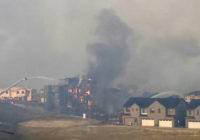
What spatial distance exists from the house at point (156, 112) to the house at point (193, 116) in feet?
9.55

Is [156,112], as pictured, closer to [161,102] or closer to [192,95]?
[161,102]

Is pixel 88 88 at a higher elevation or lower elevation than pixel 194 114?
higher

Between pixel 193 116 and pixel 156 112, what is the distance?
928 centimetres

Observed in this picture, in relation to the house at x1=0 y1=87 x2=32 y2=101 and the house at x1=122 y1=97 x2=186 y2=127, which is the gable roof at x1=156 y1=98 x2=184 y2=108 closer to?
the house at x1=122 y1=97 x2=186 y2=127

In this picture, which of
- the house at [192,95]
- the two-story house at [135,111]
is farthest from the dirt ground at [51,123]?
the house at [192,95]

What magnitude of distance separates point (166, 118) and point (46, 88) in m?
77.7

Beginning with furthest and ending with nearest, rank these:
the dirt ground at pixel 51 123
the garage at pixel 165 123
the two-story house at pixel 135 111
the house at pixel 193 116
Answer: the dirt ground at pixel 51 123, the two-story house at pixel 135 111, the garage at pixel 165 123, the house at pixel 193 116

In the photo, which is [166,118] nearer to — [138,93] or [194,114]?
[194,114]

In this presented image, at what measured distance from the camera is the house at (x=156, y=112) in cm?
6938

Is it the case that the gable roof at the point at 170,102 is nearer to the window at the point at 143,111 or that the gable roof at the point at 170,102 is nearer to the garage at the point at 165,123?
the garage at the point at 165,123

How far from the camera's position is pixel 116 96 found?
124 metres

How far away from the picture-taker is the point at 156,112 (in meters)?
71.2

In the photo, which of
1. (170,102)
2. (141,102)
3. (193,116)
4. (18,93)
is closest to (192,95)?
(141,102)

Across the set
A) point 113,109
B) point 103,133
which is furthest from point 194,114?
point 113,109
